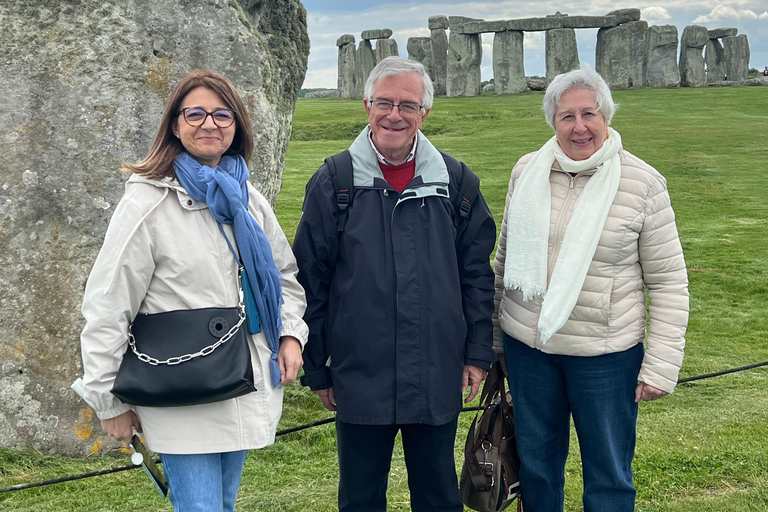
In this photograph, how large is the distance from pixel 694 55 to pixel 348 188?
109 ft

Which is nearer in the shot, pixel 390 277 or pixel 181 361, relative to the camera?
pixel 181 361

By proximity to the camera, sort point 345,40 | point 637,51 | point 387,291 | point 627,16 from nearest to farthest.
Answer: point 387,291 < point 637,51 < point 627,16 < point 345,40

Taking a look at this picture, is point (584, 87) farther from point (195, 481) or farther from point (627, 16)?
point (627, 16)

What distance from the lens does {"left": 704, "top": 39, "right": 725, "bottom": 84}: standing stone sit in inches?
1372

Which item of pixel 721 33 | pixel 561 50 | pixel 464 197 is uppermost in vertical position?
pixel 721 33

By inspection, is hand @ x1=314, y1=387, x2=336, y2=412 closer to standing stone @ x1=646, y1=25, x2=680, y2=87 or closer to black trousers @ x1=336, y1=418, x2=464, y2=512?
black trousers @ x1=336, y1=418, x2=464, y2=512

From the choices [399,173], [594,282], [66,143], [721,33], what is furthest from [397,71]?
[721,33]

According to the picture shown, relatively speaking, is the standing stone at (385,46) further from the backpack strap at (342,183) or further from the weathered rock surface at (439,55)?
the backpack strap at (342,183)

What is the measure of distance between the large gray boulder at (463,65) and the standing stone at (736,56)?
10.6 meters

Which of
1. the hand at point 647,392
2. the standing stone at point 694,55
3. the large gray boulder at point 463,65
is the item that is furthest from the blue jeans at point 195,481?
the standing stone at point 694,55

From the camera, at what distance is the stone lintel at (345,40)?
38.2 metres

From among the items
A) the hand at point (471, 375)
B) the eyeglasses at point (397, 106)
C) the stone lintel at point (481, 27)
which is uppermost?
the stone lintel at point (481, 27)

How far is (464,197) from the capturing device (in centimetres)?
343

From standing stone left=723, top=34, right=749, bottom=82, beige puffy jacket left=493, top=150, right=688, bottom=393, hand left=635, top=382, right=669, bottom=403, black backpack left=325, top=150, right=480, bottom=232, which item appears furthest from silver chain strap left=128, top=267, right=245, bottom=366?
standing stone left=723, top=34, right=749, bottom=82
